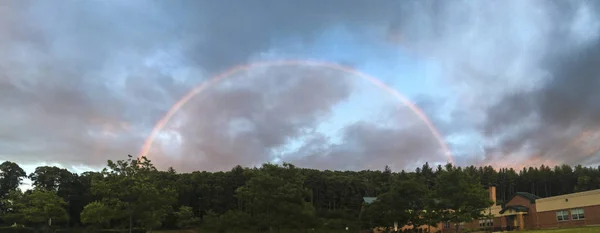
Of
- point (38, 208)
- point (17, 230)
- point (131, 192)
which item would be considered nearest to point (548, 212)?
point (131, 192)

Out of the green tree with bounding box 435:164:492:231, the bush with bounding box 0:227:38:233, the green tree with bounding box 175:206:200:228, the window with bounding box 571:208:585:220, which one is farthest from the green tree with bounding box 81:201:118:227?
the window with bounding box 571:208:585:220

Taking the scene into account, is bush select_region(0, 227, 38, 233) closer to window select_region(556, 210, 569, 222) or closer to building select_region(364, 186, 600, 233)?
building select_region(364, 186, 600, 233)

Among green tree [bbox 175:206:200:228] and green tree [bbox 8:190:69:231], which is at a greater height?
green tree [bbox 8:190:69:231]

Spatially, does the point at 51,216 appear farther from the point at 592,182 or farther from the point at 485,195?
the point at 592,182

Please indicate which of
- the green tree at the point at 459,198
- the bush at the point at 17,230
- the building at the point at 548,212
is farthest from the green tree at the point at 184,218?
the building at the point at 548,212

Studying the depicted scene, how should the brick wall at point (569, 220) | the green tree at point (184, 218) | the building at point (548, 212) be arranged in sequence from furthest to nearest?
1. the green tree at point (184, 218)
2. the building at point (548, 212)
3. the brick wall at point (569, 220)

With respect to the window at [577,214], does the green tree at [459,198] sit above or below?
above

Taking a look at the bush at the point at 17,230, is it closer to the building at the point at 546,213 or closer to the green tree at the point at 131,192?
the green tree at the point at 131,192

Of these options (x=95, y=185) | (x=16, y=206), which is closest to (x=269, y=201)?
(x=95, y=185)
